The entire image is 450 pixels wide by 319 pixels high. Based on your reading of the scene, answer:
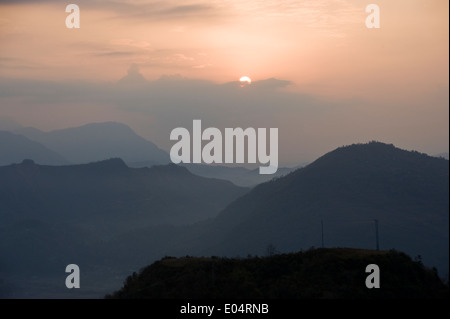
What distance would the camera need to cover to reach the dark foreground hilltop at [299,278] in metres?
59.0

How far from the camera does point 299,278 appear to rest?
6209cm

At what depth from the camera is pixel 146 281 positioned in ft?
220

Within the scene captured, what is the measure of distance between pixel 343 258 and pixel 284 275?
18.3 ft

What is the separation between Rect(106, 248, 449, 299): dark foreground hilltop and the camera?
59031 mm

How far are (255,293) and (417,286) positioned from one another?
1412cm
